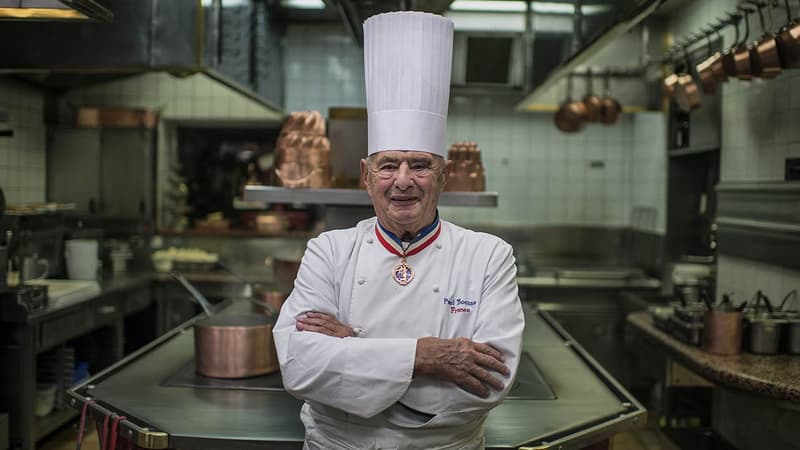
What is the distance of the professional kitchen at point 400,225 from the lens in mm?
1795

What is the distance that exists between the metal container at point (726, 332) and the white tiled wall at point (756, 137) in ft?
1.37

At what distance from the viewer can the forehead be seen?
178 centimetres

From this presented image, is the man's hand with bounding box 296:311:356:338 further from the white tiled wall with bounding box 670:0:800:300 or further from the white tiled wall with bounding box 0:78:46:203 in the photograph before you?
the white tiled wall with bounding box 0:78:46:203

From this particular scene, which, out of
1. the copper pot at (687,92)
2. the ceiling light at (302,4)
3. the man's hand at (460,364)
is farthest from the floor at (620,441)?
the ceiling light at (302,4)

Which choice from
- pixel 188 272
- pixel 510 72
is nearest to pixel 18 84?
pixel 188 272

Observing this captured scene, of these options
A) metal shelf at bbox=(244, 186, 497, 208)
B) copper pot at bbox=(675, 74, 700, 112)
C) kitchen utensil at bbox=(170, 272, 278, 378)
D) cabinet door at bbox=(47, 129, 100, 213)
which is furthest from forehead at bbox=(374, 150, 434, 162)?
cabinet door at bbox=(47, 129, 100, 213)

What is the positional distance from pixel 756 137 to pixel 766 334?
4.02 ft

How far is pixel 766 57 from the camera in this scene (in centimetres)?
298

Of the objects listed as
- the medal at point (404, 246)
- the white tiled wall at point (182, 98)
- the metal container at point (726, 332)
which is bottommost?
the metal container at point (726, 332)

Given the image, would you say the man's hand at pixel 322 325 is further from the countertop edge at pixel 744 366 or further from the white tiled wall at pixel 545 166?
the white tiled wall at pixel 545 166

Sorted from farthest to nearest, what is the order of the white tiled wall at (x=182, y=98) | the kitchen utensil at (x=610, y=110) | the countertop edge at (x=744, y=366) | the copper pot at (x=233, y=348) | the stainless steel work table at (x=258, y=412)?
the white tiled wall at (x=182, y=98)
the kitchen utensil at (x=610, y=110)
the countertop edge at (x=744, y=366)
the copper pot at (x=233, y=348)
the stainless steel work table at (x=258, y=412)

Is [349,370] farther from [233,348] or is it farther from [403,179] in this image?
[233,348]

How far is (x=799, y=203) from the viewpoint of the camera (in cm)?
323

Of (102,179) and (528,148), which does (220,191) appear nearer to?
(102,179)
